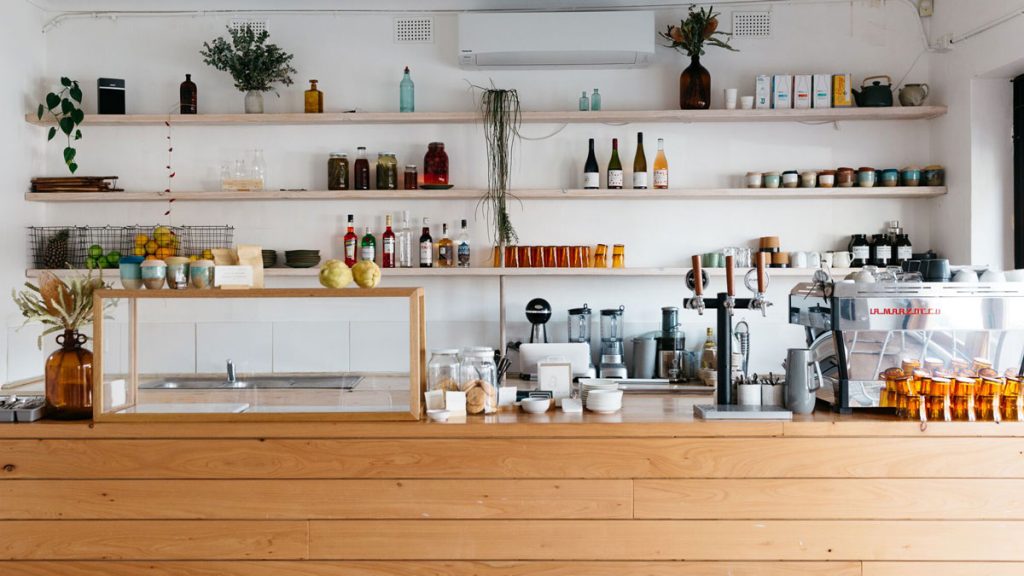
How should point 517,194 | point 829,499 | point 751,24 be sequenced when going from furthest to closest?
1. point 751,24
2. point 517,194
3. point 829,499

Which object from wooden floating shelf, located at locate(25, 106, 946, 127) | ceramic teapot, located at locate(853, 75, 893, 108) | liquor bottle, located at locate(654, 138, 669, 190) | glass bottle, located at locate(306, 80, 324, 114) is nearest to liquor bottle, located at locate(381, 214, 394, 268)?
wooden floating shelf, located at locate(25, 106, 946, 127)

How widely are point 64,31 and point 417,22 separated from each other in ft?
6.40

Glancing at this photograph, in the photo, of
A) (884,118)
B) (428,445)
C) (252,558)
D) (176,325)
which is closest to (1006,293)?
(428,445)

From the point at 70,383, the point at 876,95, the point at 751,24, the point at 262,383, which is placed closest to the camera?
the point at 70,383

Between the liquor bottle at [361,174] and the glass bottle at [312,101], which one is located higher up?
the glass bottle at [312,101]

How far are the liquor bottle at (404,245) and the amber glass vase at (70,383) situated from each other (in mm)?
2045

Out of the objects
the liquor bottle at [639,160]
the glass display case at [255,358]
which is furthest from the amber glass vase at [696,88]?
the glass display case at [255,358]

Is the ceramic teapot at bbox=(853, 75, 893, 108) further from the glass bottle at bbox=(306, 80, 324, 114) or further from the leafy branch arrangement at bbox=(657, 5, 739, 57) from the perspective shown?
the glass bottle at bbox=(306, 80, 324, 114)

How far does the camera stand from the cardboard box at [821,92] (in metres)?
4.22

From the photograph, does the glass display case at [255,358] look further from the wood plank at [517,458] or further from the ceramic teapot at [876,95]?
the ceramic teapot at [876,95]

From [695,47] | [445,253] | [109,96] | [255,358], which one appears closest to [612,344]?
[445,253]

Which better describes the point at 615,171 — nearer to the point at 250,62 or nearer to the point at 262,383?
the point at 250,62

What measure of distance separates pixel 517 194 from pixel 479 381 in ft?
6.27

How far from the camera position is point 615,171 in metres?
4.28
